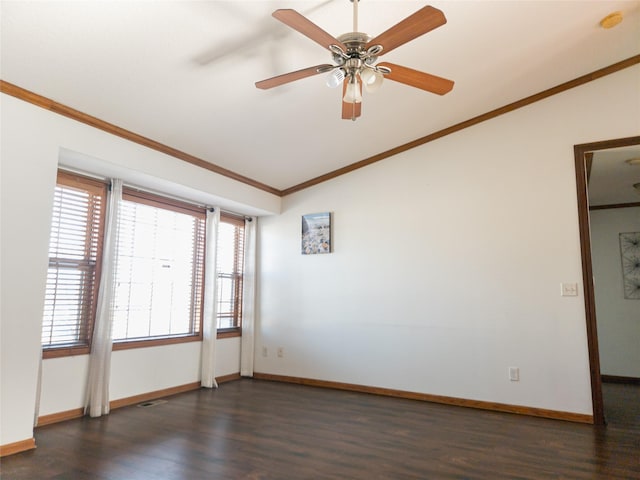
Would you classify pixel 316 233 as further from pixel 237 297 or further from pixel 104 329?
pixel 104 329

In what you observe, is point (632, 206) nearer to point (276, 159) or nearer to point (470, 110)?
point (470, 110)

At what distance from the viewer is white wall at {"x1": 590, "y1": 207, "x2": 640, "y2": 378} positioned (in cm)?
562

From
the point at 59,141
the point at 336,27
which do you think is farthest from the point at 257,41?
the point at 59,141

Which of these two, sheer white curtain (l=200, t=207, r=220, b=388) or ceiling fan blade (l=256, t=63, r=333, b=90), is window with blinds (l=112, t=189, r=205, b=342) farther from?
ceiling fan blade (l=256, t=63, r=333, b=90)

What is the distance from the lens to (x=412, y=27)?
2.04 metres

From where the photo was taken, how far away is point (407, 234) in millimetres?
4832

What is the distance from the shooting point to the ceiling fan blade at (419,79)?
2.40m

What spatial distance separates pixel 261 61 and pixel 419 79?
1283 millimetres

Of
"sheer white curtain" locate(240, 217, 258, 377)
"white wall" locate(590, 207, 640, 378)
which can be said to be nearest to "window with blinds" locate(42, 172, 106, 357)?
"sheer white curtain" locate(240, 217, 258, 377)

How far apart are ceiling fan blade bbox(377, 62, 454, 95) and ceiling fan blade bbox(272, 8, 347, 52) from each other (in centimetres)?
37

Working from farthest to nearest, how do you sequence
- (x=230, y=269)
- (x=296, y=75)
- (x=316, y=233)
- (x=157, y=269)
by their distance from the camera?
→ (x=230, y=269)
(x=316, y=233)
(x=157, y=269)
(x=296, y=75)

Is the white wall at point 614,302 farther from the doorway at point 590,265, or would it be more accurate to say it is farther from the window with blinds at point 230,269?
the window with blinds at point 230,269

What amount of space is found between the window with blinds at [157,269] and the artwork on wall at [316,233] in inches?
53.1

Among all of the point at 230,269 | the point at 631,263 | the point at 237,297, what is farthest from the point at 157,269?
the point at 631,263
